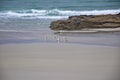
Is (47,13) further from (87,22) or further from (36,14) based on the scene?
(87,22)

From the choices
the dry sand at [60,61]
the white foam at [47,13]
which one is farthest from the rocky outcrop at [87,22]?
the dry sand at [60,61]

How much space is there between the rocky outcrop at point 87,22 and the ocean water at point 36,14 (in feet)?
0.09

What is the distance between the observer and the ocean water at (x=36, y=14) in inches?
61.9

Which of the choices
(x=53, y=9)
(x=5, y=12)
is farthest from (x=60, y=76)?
(x=5, y=12)

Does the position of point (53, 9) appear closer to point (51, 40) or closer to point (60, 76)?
point (51, 40)

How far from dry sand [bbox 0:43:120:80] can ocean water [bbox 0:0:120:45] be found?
0.23 ft

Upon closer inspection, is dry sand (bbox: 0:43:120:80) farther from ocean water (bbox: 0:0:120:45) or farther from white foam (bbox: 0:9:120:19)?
white foam (bbox: 0:9:120:19)

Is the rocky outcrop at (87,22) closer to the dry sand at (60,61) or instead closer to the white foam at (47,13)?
the white foam at (47,13)

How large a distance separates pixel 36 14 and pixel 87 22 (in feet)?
1.20

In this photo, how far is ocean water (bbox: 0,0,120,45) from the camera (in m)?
1.57

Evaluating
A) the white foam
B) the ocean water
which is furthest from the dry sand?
the white foam

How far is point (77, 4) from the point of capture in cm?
158

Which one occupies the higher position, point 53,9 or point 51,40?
point 53,9

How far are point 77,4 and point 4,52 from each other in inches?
24.9
